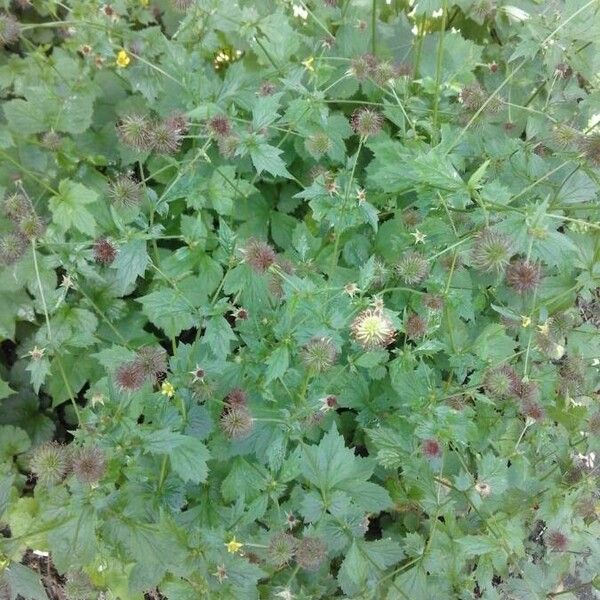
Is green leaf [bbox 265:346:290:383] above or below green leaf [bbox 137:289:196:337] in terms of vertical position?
above

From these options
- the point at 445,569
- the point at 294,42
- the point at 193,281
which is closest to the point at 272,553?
the point at 445,569

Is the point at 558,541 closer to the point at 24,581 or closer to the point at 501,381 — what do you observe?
the point at 501,381

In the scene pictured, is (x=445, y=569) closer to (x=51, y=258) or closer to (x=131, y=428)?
(x=131, y=428)

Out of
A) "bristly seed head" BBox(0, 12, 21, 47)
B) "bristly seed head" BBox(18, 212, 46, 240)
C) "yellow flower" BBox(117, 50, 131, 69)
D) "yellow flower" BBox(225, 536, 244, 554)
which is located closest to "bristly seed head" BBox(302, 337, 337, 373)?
"yellow flower" BBox(225, 536, 244, 554)

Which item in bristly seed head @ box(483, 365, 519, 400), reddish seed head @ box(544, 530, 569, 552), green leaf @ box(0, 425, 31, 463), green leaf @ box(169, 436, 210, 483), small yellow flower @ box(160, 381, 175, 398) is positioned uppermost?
bristly seed head @ box(483, 365, 519, 400)

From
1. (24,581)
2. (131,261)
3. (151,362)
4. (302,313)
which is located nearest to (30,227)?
(131,261)

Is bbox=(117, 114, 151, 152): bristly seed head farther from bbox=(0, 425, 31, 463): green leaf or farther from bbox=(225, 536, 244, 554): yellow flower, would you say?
bbox=(0, 425, 31, 463): green leaf

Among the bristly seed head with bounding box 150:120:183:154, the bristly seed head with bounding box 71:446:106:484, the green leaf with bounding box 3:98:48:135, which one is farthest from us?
the green leaf with bounding box 3:98:48:135

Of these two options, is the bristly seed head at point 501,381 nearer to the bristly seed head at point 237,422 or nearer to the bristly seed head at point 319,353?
the bristly seed head at point 319,353
